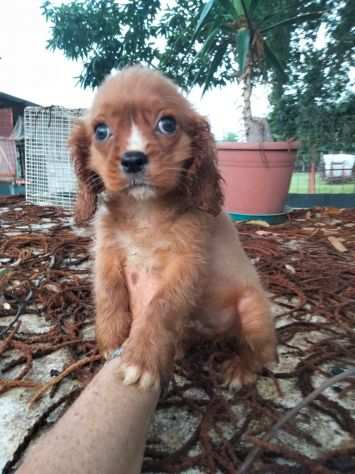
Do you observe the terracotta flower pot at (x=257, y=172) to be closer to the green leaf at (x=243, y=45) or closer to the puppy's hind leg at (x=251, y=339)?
the green leaf at (x=243, y=45)

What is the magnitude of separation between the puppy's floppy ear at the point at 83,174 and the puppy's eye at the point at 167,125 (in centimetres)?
27

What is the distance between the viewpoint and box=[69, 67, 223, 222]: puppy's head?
42.1 inches

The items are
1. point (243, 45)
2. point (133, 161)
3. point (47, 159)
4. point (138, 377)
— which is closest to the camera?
point (138, 377)

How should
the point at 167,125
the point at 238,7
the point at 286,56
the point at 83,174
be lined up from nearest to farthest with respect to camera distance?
1. the point at 167,125
2. the point at 83,174
3. the point at 238,7
4. the point at 286,56

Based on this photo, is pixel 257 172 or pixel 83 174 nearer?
pixel 83 174

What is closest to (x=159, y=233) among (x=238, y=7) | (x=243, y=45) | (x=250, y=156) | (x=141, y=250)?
(x=141, y=250)

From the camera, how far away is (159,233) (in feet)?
3.99

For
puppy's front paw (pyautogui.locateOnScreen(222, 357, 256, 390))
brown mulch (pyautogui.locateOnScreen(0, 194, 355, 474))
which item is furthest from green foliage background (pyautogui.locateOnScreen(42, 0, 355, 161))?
puppy's front paw (pyautogui.locateOnScreen(222, 357, 256, 390))

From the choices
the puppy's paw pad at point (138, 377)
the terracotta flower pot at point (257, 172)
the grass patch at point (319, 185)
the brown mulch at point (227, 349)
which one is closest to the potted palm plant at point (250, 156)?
the terracotta flower pot at point (257, 172)

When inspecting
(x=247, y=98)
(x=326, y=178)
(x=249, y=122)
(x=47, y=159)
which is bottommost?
(x=326, y=178)

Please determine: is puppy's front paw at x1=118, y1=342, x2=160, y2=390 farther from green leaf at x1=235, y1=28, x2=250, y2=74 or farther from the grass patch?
the grass patch

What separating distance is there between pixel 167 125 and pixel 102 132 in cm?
19

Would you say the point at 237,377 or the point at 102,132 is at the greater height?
the point at 102,132

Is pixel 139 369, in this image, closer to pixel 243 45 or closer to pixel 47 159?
pixel 243 45
